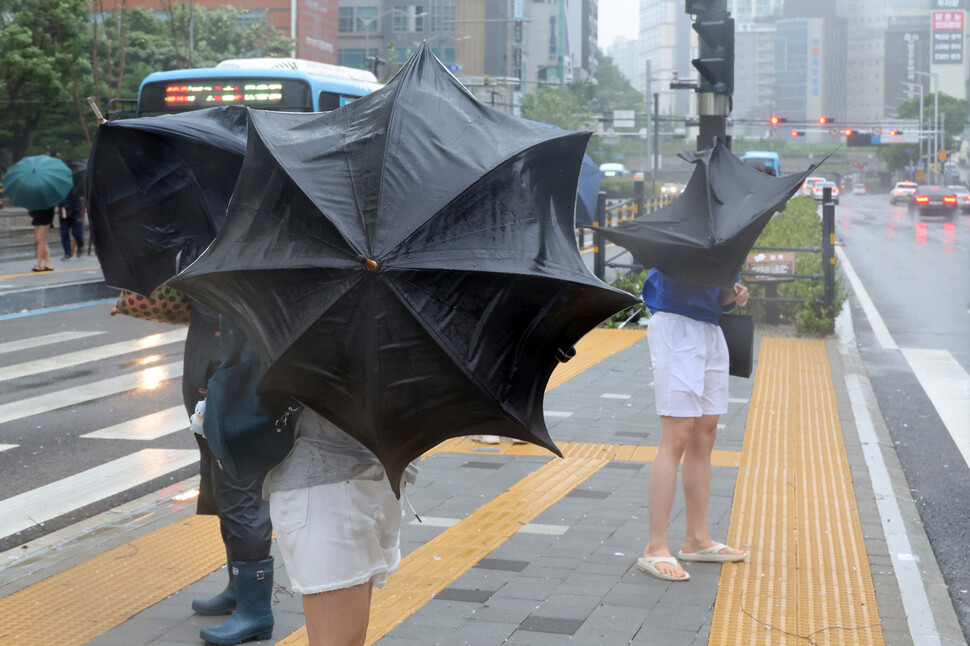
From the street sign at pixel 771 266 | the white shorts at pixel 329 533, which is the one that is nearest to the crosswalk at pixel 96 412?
the white shorts at pixel 329 533

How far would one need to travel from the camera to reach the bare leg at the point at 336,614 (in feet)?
9.50

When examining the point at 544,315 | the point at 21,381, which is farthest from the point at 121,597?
the point at 21,381

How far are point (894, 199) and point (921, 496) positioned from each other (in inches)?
2872

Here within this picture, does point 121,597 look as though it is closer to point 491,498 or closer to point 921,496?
point 491,498

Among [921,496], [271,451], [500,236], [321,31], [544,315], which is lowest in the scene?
[921,496]

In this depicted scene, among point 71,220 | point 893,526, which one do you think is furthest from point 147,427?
point 71,220

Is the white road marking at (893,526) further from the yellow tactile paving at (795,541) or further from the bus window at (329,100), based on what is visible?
the bus window at (329,100)

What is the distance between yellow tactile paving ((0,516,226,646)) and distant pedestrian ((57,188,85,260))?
16.9 metres

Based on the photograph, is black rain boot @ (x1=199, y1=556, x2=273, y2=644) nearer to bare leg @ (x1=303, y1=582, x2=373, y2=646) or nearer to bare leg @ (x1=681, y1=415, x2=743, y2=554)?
bare leg @ (x1=303, y1=582, x2=373, y2=646)

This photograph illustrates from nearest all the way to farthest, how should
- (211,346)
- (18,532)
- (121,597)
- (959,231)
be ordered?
(211,346), (121,597), (18,532), (959,231)

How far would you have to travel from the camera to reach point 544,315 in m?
2.72

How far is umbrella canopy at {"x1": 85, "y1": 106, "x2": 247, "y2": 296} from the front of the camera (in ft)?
12.8

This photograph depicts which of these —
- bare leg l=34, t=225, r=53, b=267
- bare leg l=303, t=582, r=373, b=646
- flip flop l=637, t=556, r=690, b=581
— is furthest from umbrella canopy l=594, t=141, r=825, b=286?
bare leg l=34, t=225, r=53, b=267

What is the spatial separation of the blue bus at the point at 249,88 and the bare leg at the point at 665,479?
404 inches
